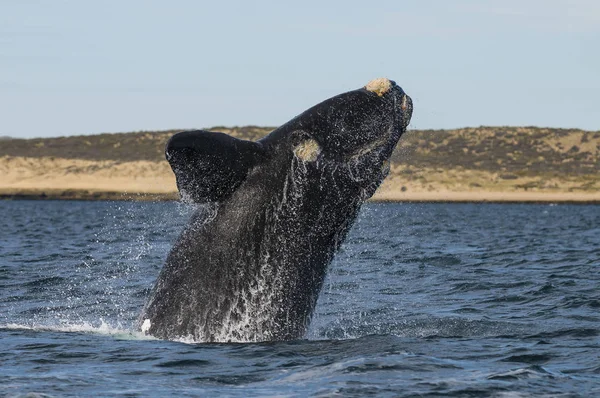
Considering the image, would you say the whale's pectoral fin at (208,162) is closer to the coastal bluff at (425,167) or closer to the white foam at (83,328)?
the white foam at (83,328)

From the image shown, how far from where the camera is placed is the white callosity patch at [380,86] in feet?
35.5

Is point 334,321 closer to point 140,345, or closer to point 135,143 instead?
point 140,345

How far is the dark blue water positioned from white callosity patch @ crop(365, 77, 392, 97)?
1.73m

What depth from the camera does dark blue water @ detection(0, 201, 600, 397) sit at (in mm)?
9250

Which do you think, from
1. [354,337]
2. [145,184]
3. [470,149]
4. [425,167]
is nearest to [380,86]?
[354,337]

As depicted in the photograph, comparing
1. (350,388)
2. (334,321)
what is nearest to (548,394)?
(350,388)

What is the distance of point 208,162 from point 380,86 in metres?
2.23

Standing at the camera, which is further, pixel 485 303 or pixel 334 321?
pixel 485 303

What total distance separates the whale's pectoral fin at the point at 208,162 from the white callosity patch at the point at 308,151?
380mm

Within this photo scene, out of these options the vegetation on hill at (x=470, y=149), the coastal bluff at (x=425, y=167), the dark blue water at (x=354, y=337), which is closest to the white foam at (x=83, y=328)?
the dark blue water at (x=354, y=337)

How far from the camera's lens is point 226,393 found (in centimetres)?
880

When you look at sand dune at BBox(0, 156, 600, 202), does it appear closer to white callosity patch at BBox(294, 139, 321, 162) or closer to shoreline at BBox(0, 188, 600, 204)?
shoreline at BBox(0, 188, 600, 204)

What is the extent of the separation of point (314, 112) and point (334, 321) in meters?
4.34

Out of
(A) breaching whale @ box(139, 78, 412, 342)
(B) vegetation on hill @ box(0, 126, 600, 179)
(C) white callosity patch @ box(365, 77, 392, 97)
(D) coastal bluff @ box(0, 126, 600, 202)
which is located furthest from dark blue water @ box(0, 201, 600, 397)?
(B) vegetation on hill @ box(0, 126, 600, 179)
